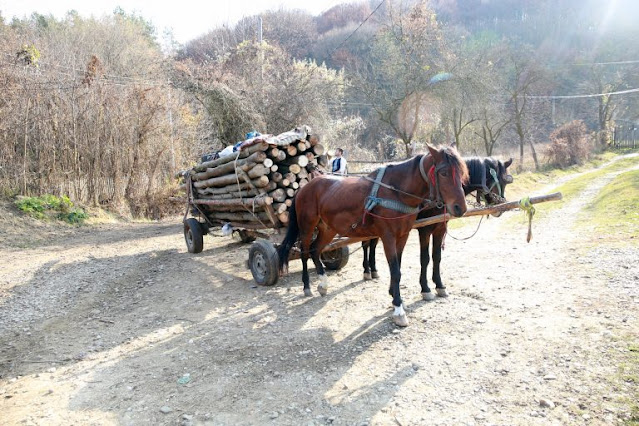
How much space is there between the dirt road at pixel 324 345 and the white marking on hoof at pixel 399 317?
126mm

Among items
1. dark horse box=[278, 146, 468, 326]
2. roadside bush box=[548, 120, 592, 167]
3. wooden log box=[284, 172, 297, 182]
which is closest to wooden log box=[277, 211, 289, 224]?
wooden log box=[284, 172, 297, 182]

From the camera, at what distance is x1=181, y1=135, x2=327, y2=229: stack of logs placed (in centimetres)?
650

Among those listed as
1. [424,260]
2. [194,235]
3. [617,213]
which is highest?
[424,260]

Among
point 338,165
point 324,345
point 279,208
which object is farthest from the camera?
point 338,165

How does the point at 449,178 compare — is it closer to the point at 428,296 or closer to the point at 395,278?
the point at 395,278

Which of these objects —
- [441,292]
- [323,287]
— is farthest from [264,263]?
[441,292]

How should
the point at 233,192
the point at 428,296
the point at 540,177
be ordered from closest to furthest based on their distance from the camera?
the point at 428,296
the point at 233,192
the point at 540,177

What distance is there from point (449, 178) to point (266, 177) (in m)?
3.04

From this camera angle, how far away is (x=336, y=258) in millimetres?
7172

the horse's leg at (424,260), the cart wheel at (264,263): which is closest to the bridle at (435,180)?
the horse's leg at (424,260)

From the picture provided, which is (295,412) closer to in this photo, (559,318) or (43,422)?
(43,422)

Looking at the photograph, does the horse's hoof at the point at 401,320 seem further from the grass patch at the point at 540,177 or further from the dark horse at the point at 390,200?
the grass patch at the point at 540,177

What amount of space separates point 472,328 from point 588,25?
55.7m

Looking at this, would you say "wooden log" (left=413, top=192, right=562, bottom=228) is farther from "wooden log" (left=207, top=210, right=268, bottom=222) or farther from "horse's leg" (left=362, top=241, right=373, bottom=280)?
"wooden log" (left=207, top=210, right=268, bottom=222)
